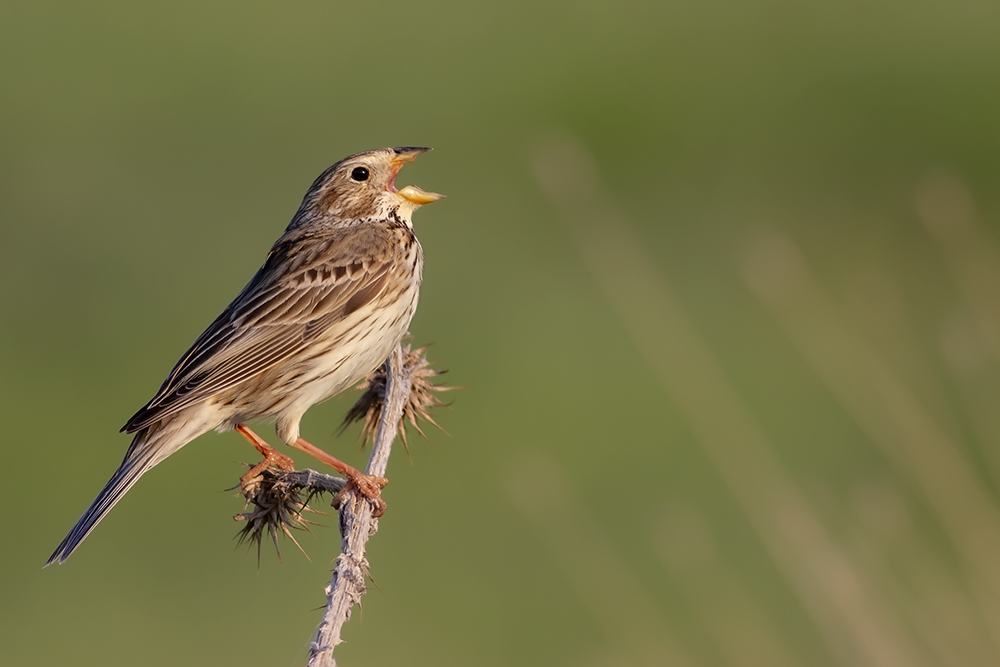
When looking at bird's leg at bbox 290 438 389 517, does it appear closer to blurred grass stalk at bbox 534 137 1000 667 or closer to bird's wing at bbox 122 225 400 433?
bird's wing at bbox 122 225 400 433

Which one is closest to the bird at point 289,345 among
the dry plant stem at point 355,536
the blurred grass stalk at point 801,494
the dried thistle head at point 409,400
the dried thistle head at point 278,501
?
the dried thistle head at point 409,400

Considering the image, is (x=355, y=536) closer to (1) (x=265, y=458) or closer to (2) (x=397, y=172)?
(1) (x=265, y=458)

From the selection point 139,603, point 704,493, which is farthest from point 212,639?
point 704,493

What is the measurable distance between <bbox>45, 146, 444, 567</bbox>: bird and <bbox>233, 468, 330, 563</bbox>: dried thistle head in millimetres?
717

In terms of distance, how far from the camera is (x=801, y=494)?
25.0ft

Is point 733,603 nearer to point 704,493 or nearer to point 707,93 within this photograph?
point 704,493

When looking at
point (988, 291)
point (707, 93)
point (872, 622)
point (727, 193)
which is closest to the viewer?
point (872, 622)

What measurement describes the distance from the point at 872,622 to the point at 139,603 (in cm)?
653

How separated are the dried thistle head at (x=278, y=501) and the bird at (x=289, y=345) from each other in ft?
2.35

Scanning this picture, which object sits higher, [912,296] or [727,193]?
[727,193]

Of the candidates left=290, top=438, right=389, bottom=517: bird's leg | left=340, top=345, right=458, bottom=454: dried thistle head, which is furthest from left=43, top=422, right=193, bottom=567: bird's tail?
left=340, top=345, right=458, bottom=454: dried thistle head

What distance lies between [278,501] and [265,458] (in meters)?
1.20

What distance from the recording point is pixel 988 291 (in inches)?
305

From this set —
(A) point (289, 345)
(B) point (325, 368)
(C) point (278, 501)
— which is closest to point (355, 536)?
(C) point (278, 501)
